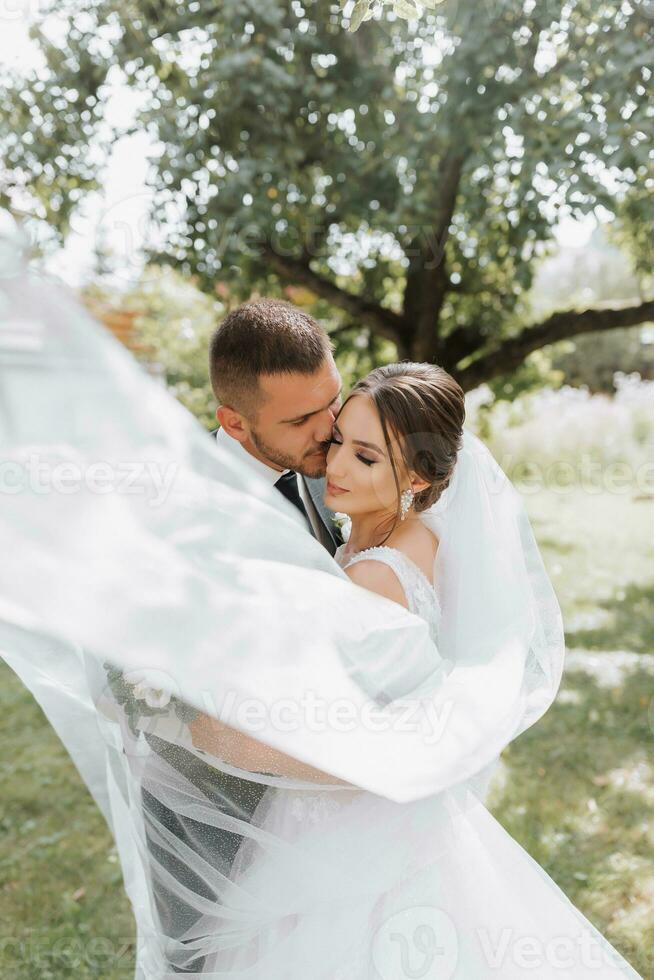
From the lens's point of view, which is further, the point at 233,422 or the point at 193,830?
the point at 233,422

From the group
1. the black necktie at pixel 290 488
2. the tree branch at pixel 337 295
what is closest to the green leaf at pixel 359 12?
the black necktie at pixel 290 488

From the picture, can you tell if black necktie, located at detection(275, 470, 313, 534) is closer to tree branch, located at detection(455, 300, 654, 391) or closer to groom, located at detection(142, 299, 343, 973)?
groom, located at detection(142, 299, 343, 973)

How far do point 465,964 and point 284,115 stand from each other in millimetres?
4788

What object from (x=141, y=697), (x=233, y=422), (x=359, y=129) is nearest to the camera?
(x=141, y=697)

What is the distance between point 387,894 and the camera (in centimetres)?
182

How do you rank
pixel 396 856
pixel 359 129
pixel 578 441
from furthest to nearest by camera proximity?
pixel 578 441, pixel 359 129, pixel 396 856

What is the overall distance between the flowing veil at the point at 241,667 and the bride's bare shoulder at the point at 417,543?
59 millimetres

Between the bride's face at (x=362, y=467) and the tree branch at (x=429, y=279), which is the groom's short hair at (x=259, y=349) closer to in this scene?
the bride's face at (x=362, y=467)

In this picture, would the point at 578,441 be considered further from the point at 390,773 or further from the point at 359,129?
the point at 390,773

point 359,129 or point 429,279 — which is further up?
point 359,129

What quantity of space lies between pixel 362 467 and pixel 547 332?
4588mm

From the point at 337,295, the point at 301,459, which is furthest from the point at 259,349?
the point at 337,295

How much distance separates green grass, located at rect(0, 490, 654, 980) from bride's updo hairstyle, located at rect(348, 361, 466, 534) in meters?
2.12

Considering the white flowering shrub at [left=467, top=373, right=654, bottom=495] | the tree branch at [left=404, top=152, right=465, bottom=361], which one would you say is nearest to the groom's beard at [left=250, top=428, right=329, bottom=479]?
the tree branch at [left=404, top=152, right=465, bottom=361]
